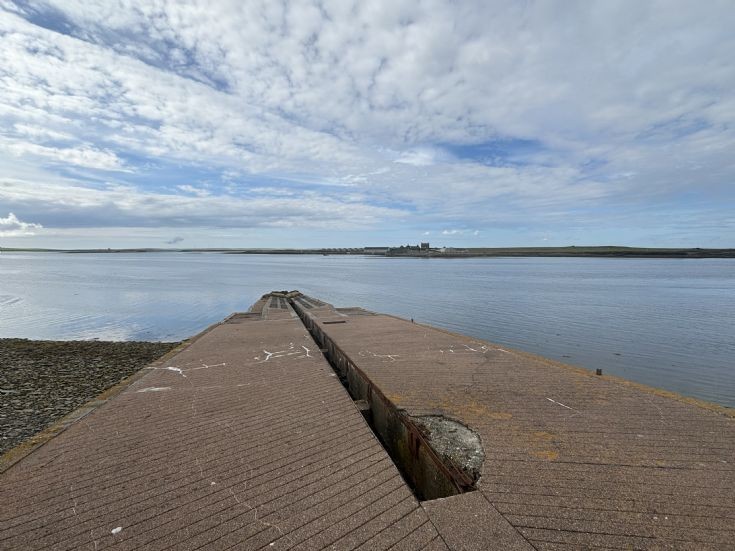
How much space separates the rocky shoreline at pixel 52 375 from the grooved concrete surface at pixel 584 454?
9.39 m

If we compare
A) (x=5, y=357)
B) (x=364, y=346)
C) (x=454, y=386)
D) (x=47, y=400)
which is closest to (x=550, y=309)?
(x=364, y=346)

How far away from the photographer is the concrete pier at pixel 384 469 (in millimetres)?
3340

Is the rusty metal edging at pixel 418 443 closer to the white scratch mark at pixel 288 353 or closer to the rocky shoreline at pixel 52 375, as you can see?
the white scratch mark at pixel 288 353

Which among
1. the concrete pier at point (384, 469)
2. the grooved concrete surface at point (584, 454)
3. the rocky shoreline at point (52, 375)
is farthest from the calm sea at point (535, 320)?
the concrete pier at point (384, 469)

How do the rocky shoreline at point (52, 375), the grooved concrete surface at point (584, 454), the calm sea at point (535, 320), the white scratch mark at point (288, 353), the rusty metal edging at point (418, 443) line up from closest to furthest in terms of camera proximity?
the grooved concrete surface at point (584, 454), the rusty metal edging at point (418, 443), the white scratch mark at point (288, 353), the rocky shoreline at point (52, 375), the calm sea at point (535, 320)

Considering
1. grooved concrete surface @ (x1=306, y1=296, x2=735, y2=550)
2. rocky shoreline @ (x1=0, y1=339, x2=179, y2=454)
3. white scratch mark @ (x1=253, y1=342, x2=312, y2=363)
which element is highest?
grooved concrete surface @ (x1=306, y1=296, x2=735, y2=550)

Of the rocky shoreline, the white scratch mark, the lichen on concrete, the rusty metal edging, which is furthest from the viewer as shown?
the rocky shoreline

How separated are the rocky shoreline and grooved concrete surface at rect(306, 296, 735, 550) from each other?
939 cm

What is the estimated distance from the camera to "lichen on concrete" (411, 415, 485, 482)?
4387 mm

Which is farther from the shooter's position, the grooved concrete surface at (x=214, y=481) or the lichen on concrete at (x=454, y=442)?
the lichen on concrete at (x=454, y=442)

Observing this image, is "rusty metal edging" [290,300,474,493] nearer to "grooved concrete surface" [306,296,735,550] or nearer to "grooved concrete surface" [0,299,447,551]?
"grooved concrete surface" [306,296,735,550]

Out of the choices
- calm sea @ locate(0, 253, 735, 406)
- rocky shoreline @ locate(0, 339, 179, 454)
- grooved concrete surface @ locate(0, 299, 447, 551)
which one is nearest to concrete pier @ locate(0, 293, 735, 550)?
grooved concrete surface @ locate(0, 299, 447, 551)

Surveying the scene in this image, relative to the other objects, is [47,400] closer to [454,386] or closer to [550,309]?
[454,386]

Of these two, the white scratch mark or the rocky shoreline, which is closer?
the white scratch mark
